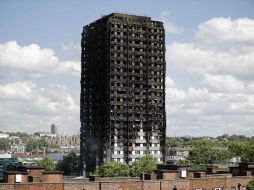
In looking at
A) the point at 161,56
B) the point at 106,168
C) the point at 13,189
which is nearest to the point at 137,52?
the point at 161,56

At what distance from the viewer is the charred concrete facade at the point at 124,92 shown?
182m

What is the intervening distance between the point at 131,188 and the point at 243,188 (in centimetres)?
1808

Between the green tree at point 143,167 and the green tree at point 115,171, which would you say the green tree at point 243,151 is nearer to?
the green tree at point 143,167

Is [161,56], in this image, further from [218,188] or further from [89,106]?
[218,188]

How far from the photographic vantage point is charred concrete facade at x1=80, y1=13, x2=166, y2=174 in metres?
→ 182

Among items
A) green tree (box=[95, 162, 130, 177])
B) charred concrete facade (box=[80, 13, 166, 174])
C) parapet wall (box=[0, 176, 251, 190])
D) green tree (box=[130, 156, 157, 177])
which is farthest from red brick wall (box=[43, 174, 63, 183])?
charred concrete facade (box=[80, 13, 166, 174])

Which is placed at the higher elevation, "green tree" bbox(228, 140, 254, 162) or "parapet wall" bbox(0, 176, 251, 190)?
"green tree" bbox(228, 140, 254, 162)

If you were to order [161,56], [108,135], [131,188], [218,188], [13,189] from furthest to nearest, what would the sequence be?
1. [161,56]
2. [108,135]
3. [218,188]
4. [131,188]
5. [13,189]

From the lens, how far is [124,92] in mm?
184750

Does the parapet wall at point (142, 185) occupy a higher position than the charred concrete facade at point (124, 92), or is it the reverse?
the charred concrete facade at point (124, 92)

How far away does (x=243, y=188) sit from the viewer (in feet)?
221

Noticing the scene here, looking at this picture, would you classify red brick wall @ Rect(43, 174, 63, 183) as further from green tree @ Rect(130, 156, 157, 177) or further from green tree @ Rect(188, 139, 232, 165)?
green tree @ Rect(188, 139, 232, 165)

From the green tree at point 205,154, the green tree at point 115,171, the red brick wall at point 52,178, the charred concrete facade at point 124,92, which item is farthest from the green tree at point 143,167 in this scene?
the red brick wall at point 52,178

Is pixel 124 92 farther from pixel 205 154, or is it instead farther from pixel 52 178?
pixel 52 178
